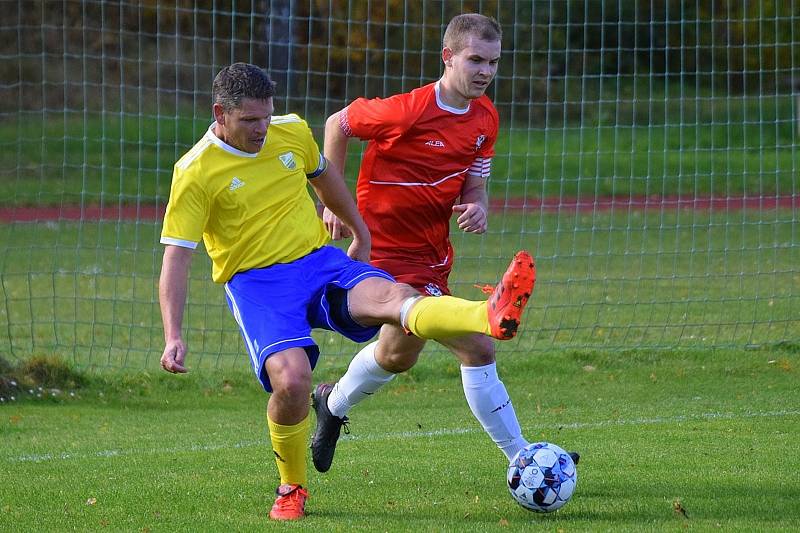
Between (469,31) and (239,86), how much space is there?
4.37ft

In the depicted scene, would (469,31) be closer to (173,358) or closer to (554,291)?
(173,358)

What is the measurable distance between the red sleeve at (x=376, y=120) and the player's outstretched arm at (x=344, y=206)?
373 mm

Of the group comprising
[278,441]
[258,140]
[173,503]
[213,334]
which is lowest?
[213,334]

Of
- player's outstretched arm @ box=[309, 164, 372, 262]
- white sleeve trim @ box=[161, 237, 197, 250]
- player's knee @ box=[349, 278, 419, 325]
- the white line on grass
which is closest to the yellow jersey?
white sleeve trim @ box=[161, 237, 197, 250]

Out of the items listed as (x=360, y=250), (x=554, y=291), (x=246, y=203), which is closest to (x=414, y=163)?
(x=360, y=250)

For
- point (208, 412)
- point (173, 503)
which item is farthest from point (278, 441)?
point (208, 412)

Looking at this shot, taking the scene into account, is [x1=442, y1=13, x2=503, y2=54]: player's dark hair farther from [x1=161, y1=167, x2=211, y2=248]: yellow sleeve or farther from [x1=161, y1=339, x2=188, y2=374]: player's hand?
[x1=161, y1=339, x2=188, y2=374]: player's hand

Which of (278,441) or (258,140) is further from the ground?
(258,140)

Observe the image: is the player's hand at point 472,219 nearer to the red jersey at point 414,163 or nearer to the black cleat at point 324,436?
the red jersey at point 414,163

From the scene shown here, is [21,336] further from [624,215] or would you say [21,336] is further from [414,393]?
[624,215]

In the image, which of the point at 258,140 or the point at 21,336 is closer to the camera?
the point at 258,140

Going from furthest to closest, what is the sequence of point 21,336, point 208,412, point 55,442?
point 21,336 → point 208,412 → point 55,442

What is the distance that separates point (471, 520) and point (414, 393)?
3.69 m

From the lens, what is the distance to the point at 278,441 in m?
5.02
